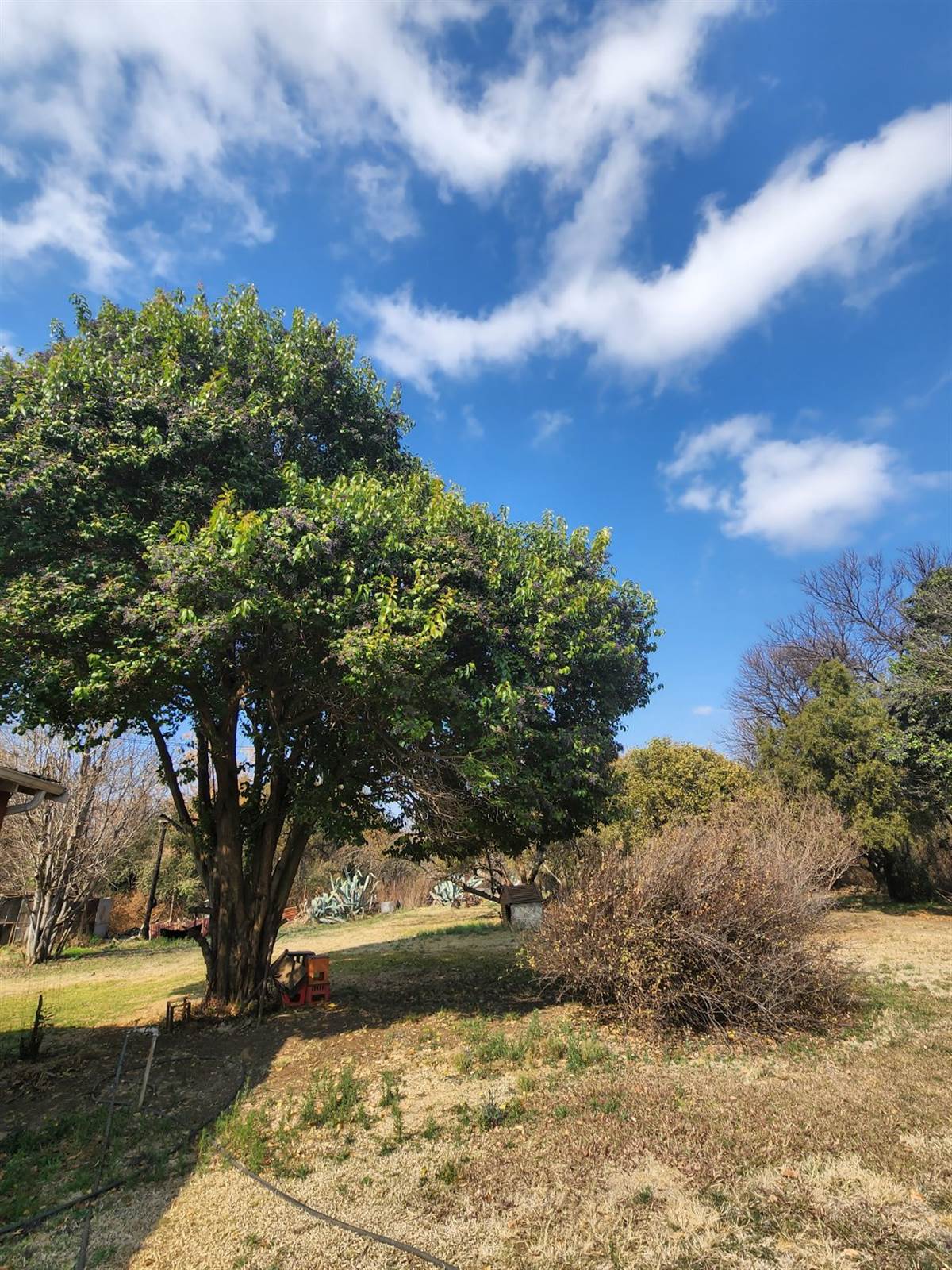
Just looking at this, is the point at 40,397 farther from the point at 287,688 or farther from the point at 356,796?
the point at 356,796

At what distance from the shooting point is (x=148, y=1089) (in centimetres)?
668

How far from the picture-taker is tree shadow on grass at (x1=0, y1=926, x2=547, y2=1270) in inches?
164

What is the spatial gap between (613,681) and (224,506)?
6007 millimetres

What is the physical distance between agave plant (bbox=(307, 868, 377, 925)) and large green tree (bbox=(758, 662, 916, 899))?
54.7ft

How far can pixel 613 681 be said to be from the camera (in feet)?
32.6

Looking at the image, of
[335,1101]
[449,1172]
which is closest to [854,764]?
[335,1101]

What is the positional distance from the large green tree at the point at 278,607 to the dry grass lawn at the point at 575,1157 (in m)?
3.07

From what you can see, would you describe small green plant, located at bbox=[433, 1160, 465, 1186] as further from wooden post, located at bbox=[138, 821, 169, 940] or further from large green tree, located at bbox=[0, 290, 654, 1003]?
wooden post, located at bbox=[138, 821, 169, 940]

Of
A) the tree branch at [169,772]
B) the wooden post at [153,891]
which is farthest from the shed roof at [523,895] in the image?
the wooden post at [153,891]

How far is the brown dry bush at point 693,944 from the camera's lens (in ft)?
24.2

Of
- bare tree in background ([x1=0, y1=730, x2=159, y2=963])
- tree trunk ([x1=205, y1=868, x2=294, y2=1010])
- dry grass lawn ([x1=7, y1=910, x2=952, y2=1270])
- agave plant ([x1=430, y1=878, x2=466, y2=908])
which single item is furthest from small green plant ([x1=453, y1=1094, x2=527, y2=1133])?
agave plant ([x1=430, y1=878, x2=466, y2=908])

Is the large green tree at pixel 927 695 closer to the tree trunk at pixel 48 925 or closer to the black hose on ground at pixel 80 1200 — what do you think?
the black hose on ground at pixel 80 1200

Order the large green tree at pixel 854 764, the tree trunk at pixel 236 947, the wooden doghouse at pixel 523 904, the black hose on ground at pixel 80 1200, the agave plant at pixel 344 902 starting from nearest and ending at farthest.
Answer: the black hose on ground at pixel 80 1200 < the tree trunk at pixel 236 947 < the wooden doghouse at pixel 523 904 < the large green tree at pixel 854 764 < the agave plant at pixel 344 902

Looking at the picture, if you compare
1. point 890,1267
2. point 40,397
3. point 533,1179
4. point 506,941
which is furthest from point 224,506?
point 506,941
